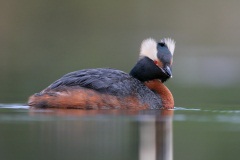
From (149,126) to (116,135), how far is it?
3.18 ft

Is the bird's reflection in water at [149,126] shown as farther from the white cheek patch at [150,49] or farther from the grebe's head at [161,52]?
the white cheek patch at [150,49]

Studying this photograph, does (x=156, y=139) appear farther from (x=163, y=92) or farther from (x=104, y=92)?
(x=163, y=92)

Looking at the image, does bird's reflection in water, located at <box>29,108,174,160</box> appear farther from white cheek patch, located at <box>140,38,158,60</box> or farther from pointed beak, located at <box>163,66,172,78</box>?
white cheek patch, located at <box>140,38,158,60</box>

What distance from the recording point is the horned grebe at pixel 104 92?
54.5 feet

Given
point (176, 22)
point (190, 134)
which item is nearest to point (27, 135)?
point (190, 134)

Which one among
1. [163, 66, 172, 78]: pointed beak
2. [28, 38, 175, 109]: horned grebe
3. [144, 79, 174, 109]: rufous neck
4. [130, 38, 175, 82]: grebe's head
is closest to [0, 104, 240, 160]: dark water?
[28, 38, 175, 109]: horned grebe

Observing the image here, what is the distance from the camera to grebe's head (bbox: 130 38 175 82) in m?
18.0

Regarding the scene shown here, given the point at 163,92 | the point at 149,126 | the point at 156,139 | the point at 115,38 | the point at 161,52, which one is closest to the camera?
the point at 156,139

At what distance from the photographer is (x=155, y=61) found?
18156mm

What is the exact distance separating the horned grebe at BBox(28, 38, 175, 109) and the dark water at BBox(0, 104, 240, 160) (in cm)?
30

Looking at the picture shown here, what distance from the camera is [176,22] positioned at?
140 ft

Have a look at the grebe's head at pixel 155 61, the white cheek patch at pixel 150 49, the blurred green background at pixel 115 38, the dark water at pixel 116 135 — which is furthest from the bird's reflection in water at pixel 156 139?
the blurred green background at pixel 115 38

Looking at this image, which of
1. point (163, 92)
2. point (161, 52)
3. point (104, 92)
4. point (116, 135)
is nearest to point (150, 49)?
point (161, 52)

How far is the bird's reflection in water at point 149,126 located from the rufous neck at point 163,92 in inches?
14.2
